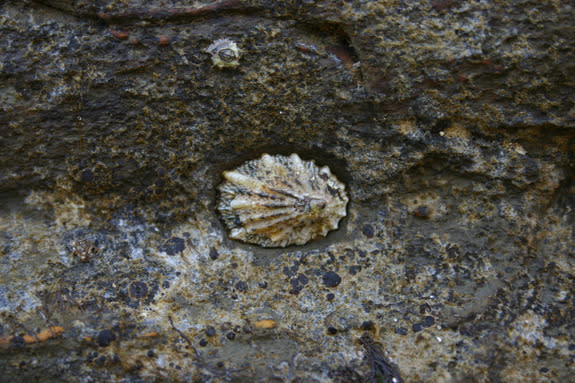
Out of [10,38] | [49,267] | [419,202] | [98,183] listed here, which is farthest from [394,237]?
[10,38]

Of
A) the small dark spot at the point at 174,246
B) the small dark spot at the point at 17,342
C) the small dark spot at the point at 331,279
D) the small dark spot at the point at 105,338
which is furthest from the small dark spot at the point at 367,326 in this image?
the small dark spot at the point at 17,342

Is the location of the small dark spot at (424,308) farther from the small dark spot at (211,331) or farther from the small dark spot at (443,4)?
the small dark spot at (443,4)

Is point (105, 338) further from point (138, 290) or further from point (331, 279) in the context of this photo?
point (331, 279)

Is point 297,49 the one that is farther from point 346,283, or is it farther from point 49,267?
point 49,267

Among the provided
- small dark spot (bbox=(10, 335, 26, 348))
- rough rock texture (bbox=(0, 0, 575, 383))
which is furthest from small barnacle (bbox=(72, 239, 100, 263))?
small dark spot (bbox=(10, 335, 26, 348))

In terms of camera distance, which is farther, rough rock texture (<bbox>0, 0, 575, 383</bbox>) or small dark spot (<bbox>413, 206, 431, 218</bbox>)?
small dark spot (<bbox>413, 206, 431, 218</bbox>)

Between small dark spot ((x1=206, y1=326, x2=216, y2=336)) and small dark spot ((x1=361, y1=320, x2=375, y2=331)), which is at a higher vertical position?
small dark spot ((x1=361, y1=320, x2=375, y2=331))

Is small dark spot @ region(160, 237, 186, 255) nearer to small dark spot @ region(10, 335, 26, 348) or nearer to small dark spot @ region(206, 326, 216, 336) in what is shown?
small dark spot @ region(206, 326, 216, 336)
